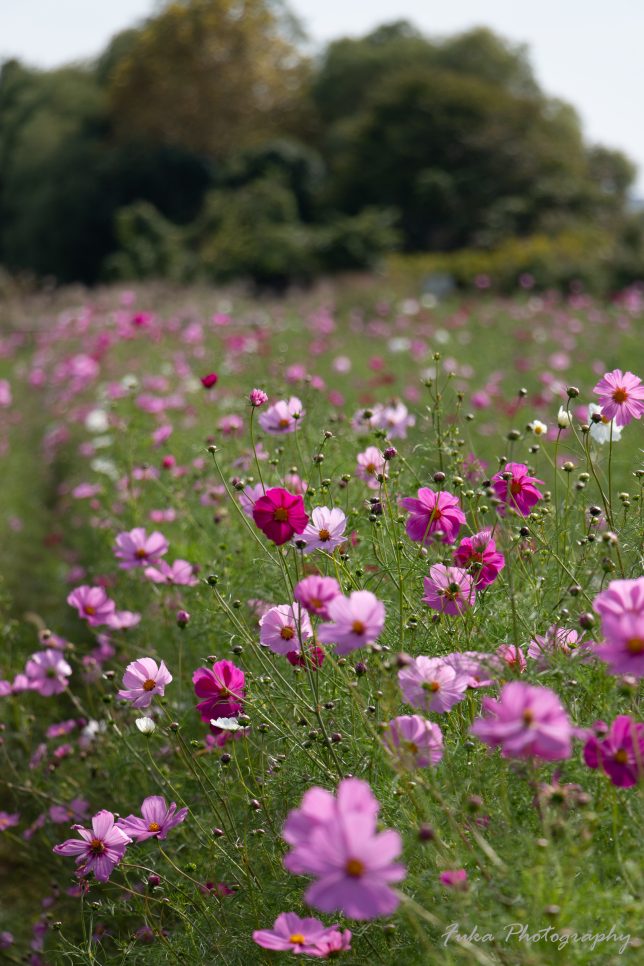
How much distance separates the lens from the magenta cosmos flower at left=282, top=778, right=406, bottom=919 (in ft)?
2.69

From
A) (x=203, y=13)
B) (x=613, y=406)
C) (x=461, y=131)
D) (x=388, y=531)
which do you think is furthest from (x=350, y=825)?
(x=203, y=13)

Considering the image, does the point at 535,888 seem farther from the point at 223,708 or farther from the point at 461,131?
the point at 461,131

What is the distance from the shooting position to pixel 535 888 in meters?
1.02

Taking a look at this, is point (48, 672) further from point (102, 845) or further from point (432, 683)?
point (432, 683)

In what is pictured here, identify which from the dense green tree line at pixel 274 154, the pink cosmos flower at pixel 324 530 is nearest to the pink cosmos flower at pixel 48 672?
the pink cosmos flower at pixel 324 530

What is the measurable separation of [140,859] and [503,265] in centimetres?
1073

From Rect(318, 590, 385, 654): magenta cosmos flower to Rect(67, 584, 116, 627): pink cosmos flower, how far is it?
0.98 meters

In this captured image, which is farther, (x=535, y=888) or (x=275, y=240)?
(x=275, y=240)

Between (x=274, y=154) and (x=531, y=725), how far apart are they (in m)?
18.2

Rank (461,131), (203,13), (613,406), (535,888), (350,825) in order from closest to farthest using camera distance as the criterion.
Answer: (350,825) < (535,888) < (613,406) < (461,131) < (203,13)

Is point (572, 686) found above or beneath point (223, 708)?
above

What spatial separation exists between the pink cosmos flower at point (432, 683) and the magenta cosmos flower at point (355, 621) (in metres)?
0.12

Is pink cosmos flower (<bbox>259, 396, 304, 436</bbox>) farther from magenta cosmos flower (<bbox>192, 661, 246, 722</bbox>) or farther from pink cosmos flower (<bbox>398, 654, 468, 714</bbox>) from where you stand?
pink cosmos flower (<bbox>398, 654, 468, 714</bbox>)

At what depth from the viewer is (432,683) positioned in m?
1.18
